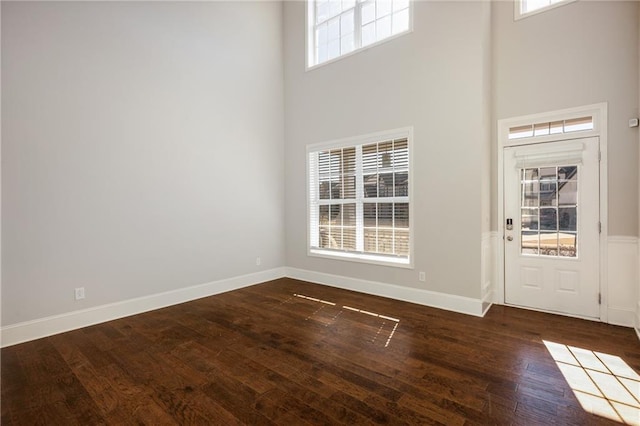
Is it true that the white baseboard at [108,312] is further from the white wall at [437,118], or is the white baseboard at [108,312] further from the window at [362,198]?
the white wall at [437,118]

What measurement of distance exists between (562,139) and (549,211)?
2.75 ft

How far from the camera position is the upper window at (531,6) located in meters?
3.58

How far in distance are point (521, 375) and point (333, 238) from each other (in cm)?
318

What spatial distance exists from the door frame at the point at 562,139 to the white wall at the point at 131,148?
3502 mm

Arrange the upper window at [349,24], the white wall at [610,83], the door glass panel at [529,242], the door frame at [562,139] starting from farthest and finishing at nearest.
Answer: the upper window at [349,24] → the door glass panel at [529,242] → the door frame at [562,139] → the white wall at [610,83]

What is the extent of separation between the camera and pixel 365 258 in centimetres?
463

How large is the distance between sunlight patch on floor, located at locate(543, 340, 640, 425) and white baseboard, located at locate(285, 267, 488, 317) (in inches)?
35.8

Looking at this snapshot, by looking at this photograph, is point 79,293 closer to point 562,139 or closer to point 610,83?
point 562,139

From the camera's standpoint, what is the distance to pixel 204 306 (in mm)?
4012

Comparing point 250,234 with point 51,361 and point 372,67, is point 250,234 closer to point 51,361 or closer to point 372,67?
point 51,361

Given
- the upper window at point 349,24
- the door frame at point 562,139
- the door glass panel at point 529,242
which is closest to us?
the door frame at point 562,139

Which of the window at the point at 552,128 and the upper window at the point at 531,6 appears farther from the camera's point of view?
the upper window at the point at 531,6

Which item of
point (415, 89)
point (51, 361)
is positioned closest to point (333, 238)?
point (415, 89)

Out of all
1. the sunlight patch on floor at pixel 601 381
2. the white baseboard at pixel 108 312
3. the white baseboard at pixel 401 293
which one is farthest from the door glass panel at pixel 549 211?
the white baseboard at pixel 108 312
